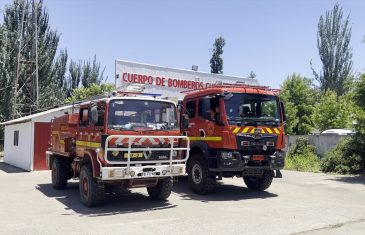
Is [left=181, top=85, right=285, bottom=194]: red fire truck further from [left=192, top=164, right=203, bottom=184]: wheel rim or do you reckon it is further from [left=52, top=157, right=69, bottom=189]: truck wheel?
[left=52, top=157, right=69, bottom=189]: truck wheel

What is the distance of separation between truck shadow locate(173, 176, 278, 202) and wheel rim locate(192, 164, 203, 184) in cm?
42

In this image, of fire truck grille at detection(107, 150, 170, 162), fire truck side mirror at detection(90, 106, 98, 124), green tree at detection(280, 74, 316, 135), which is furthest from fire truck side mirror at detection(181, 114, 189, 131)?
green tree at detection(280, 74, 316, 135)

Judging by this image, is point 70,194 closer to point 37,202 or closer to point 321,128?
point 37,202

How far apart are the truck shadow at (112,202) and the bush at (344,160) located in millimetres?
10149

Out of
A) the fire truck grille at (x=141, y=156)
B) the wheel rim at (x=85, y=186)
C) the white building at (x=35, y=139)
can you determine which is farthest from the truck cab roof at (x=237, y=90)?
the white building at (x=35, y=139)

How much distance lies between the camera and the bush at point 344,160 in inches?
670

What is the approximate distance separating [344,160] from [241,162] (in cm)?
873

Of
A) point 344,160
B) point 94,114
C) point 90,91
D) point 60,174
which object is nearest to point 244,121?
point 94,114

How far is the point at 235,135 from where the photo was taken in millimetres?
10617

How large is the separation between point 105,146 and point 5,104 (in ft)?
81.4

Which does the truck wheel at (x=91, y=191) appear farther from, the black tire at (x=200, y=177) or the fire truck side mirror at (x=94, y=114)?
the black tire at (x=200, y=177)

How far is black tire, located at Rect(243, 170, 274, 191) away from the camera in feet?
38.7

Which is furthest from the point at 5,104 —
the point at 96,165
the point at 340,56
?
the point at 340,56

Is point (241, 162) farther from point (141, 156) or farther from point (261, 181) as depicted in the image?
point (141, 156)
